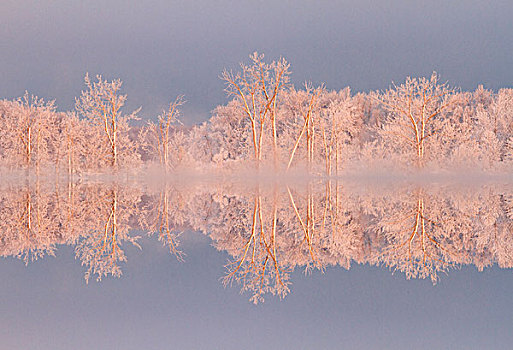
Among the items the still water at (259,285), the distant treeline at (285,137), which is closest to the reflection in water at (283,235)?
the still water at (259,285)

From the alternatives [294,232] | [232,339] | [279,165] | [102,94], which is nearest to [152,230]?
[294,232]

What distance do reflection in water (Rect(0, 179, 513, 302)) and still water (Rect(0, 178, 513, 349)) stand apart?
0.8 inches

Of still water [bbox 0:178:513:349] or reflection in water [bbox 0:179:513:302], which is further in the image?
reflection in water [bbox 0:179:513:302]

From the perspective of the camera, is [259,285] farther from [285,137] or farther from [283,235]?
[285,137]

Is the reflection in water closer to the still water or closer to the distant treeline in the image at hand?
the still water

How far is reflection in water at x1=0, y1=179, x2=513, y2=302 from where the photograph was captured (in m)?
3.65

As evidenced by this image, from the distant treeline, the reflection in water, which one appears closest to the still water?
the reflection in water

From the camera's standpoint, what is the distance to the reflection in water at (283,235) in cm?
365

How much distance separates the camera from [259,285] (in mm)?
3152

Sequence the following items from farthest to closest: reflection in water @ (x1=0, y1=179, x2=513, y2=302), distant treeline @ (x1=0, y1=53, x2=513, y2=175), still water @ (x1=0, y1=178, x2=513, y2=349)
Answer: distant treeline @ (x1=0, y1=53, x2=513, y2=175)
reflection in water @ (x1=0, y1=179, x2=513, y2=302)
still water @ (x1=0, y1=178, x2=513, y2=349)

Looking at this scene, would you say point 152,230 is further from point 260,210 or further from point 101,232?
point 260,210

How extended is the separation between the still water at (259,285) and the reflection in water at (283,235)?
2 centimetres

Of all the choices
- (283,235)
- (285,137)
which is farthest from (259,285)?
(285,137)

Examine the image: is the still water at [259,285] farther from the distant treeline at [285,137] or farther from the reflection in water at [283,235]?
the distant treeline at [285,137]
